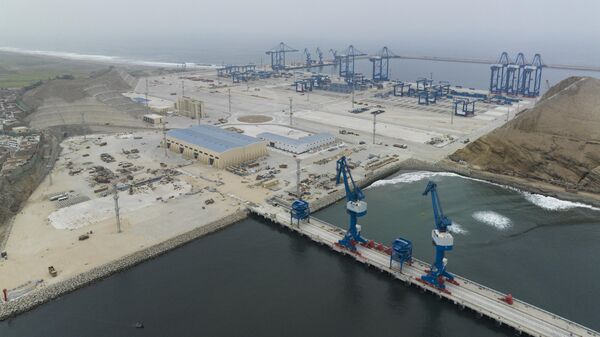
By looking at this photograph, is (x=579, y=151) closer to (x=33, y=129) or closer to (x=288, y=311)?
(x=288, y=311)

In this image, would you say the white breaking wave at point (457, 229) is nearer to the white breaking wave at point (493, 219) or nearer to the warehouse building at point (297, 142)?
the white breaking wave at point (493, 219)

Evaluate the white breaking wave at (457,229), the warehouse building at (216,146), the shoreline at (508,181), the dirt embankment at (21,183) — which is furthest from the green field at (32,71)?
the white breaking wave at (457,229)

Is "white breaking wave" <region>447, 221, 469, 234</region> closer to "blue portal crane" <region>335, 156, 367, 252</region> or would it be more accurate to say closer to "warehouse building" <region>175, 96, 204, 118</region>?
"blue portal crane" <region>335, 156, 367, 252</region>

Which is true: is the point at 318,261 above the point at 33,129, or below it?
below

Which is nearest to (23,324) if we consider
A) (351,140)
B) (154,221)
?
(154,221)

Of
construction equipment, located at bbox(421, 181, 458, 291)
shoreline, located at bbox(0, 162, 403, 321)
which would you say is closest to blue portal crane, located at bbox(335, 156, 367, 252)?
construction equipment, located at bbox(421, 181, 458, 291)

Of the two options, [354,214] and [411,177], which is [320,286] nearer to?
[354,214]

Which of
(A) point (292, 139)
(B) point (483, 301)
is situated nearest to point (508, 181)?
(B) point (483, 301)
